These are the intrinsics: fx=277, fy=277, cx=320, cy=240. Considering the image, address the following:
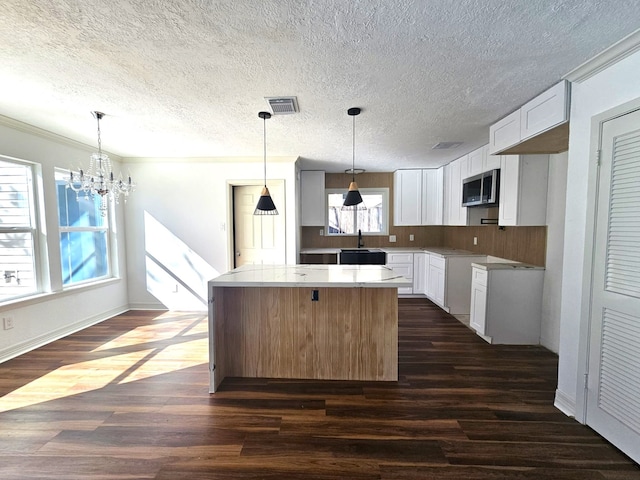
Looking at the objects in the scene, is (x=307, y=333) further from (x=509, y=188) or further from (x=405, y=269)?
(x=405, y=269)

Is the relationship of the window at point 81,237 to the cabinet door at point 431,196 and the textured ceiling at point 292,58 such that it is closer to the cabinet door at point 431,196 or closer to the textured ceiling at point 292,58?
the textured ceiling at point 292,58

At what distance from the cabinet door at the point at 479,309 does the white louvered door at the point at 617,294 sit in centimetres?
131

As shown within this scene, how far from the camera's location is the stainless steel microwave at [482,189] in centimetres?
337

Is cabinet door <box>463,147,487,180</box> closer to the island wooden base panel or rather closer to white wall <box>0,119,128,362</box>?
the island wooden base panel

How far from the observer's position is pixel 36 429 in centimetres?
185

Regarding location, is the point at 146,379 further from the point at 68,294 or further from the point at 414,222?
the point at 414,222

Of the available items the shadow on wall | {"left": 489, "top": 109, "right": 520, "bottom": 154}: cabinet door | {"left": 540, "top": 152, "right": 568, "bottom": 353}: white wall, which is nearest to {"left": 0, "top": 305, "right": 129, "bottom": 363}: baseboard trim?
the shadow on wall

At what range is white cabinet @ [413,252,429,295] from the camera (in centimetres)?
496

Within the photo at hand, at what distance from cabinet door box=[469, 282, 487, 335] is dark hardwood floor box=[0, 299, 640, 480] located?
389 mm

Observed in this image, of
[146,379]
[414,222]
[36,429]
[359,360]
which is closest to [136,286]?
[146,379]

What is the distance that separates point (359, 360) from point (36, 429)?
2328 millimetres

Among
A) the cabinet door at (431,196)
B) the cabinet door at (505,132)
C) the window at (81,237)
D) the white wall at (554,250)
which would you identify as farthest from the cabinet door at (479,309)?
the window at (81,237)

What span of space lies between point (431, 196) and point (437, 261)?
1351mm

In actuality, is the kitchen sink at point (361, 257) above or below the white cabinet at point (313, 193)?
below
